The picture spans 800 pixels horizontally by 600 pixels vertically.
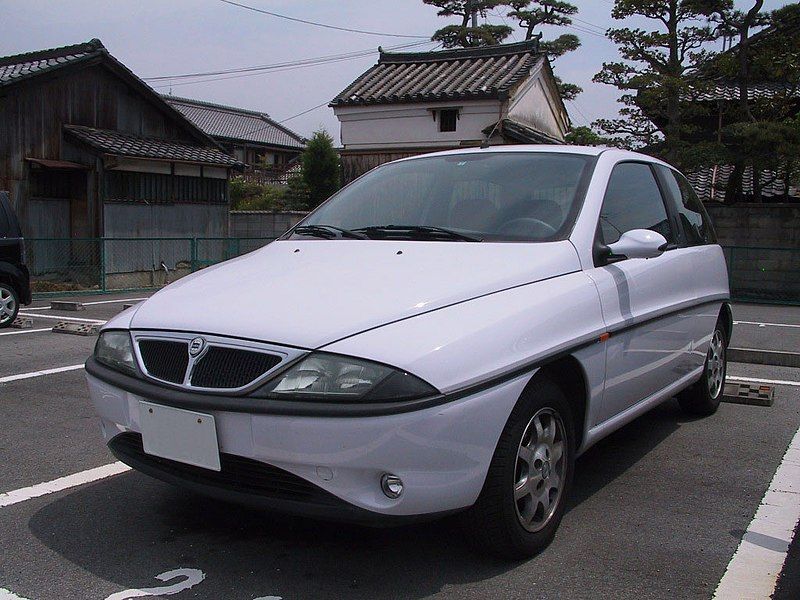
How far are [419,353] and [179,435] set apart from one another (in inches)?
34.4

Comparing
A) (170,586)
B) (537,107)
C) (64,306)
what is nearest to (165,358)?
(170,586)

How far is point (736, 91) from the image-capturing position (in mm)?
17422

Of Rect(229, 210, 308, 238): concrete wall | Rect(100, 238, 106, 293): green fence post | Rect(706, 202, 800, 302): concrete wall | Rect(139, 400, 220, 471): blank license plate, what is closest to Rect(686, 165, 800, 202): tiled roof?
Rect(706, 202, 800, 302): concrete wall

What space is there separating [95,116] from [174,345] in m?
15.8

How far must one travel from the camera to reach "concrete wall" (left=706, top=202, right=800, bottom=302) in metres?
15.0

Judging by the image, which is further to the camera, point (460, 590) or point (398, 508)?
point (460, 590)

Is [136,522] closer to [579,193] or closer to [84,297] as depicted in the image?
[579,193]

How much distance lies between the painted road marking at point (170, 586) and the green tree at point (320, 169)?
24.5 m

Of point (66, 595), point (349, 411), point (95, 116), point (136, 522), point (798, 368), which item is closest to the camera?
point (349, 411)

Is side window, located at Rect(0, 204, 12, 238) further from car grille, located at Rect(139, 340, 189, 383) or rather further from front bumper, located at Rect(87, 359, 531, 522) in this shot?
front bumper, located at Rect(87, 359, 531, 522)

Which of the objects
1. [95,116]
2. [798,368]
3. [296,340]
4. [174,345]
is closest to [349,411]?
[296,340]

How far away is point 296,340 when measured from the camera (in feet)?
8.23

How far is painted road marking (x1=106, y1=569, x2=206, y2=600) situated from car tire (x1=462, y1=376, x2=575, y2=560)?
95 cm

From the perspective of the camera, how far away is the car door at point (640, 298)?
11.3 ft
